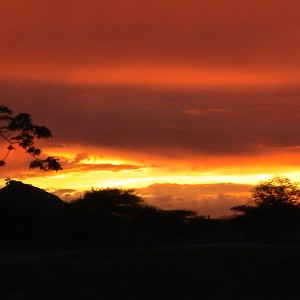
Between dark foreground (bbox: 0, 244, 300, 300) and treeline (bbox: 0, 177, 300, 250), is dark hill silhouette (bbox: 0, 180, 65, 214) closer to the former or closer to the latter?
treeline (bbox: 0, 177, 300, 250)

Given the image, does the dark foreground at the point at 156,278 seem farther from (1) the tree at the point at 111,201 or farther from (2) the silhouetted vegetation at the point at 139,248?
(1) the tree at the point at 111,201

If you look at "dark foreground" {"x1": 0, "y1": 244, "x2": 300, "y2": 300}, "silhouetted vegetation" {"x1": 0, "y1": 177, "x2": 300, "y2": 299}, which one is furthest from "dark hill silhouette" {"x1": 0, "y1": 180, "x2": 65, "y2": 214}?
"dark foreground" {"x1": 0, "y1": 244, "x2": 300, "y2": 300}

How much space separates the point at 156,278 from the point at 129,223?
120 feet

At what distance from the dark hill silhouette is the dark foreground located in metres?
27.5

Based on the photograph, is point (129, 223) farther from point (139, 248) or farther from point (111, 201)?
point (139, 248)

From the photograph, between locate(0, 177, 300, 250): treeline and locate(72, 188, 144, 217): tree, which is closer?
locate(0, 177, 300, 250): treeline

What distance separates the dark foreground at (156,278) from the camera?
2259 centimetres

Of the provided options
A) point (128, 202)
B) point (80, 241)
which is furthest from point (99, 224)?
point (128, 202)

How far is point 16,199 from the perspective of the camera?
60219 mm

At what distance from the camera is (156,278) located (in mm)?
25438

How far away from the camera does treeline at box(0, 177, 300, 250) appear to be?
5178 centimetres

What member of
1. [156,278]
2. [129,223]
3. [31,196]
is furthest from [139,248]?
[156,278]

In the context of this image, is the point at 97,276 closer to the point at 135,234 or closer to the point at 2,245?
the point at 2,245

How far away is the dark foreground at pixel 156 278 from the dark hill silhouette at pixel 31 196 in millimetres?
27530
